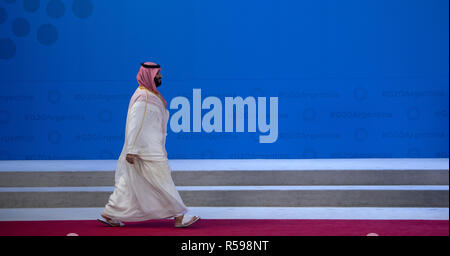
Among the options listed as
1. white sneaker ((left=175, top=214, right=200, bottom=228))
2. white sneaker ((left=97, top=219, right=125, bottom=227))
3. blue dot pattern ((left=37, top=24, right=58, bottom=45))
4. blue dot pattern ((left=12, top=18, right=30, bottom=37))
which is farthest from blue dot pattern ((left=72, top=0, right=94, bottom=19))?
white sneaker ((left=175, top=214, right=200, bottom=228))

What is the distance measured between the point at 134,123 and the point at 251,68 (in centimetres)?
334

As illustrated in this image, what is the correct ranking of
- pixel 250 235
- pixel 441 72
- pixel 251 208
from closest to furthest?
pixel 250 235 → pixel 251 208 → pixel 441 72

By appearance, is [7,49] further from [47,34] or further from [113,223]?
[113,223]

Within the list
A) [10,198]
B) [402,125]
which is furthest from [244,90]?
[10,198]

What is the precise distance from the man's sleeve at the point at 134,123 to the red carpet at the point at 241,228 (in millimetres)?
588

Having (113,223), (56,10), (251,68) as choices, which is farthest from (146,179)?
(56,10)

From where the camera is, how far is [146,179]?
4230 millimetres

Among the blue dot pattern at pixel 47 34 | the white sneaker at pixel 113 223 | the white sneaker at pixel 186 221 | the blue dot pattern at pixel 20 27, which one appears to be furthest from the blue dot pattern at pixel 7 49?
the white sneaker at pixel 186 221

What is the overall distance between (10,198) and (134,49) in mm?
2706

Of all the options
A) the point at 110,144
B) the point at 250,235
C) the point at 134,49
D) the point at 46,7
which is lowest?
the point at 250,235

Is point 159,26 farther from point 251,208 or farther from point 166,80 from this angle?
point 251,208

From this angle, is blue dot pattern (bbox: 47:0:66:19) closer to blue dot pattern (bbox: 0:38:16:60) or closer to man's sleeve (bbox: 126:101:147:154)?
blue dot pattern (bbox: 0:38:16:60)

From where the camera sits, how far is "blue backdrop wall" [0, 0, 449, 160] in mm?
7242

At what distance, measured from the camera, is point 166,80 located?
7293mm
